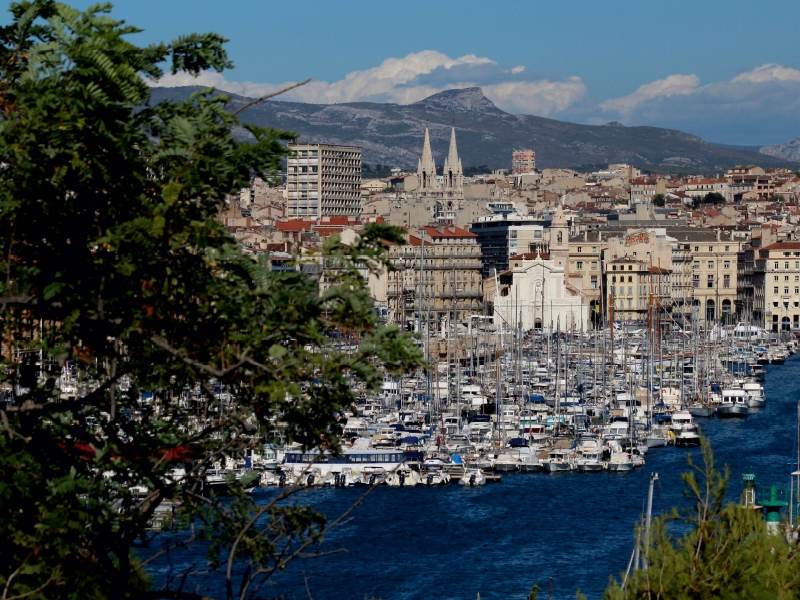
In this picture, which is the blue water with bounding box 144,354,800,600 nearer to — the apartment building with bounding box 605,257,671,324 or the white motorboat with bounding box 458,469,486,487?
the white motorboat with bounding box 458,469,486,487

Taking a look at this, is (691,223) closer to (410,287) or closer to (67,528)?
(410,287)

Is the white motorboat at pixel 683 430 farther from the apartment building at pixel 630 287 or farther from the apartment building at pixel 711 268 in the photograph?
the apartment building at pixel 711 268

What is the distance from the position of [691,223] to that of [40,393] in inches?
3147

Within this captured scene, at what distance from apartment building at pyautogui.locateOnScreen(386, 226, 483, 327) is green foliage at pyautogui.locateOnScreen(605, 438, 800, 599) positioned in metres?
49.7

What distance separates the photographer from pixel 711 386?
4075cm

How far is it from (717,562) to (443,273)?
2182 inches

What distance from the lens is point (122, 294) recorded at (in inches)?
186

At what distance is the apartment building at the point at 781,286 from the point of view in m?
65.8

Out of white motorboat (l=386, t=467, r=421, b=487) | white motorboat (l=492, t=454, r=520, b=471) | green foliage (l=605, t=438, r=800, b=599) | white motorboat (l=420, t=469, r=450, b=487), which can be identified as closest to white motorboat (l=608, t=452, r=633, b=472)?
white motorboat (l=492, t=454, r=520, b=471)

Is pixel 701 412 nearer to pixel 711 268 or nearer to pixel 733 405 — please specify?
pixel 733 405

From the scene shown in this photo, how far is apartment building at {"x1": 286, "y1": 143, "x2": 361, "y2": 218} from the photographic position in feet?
289

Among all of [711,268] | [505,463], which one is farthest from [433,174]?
[505,463]

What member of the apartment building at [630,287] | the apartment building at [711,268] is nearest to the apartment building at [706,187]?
the apartment building at [711,268]

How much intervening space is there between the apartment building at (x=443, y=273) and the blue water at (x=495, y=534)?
29.5m
